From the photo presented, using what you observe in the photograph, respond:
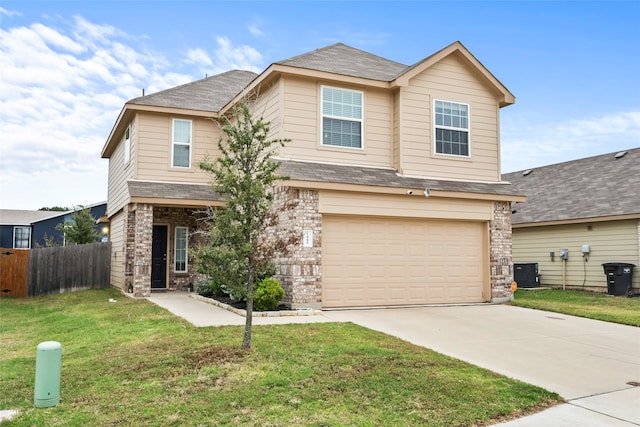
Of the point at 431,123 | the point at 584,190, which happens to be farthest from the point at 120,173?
the point at 584,190

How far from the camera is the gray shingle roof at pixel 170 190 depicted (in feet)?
49.1

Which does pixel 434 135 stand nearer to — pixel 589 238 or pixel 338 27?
pixel 338 27

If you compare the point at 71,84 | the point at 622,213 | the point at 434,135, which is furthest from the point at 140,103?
the point at 622,213

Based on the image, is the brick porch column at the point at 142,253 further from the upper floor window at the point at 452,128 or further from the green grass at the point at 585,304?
the green grass at the point at 585,304

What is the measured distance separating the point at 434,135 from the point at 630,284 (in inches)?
343

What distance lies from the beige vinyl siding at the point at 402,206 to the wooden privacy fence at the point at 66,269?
10726mm

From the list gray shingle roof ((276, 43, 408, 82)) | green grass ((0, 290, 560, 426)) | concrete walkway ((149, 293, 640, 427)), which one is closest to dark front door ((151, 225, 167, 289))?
concrete walkway ((149, 293, 640, 427))

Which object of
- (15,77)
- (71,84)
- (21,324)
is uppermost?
(71,84)

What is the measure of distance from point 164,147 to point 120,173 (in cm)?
339

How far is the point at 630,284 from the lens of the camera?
1664 centimetres

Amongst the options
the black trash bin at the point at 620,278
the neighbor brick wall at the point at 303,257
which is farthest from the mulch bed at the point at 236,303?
the black trash bin at the point at 620,278

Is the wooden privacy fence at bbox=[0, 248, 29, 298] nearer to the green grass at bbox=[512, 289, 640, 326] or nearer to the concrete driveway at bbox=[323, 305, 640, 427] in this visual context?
the concrete driveway at bbox=[323, 305, 640, 427]

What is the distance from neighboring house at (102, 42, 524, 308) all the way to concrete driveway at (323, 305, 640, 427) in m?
1.05

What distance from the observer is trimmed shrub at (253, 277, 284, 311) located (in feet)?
35.9
